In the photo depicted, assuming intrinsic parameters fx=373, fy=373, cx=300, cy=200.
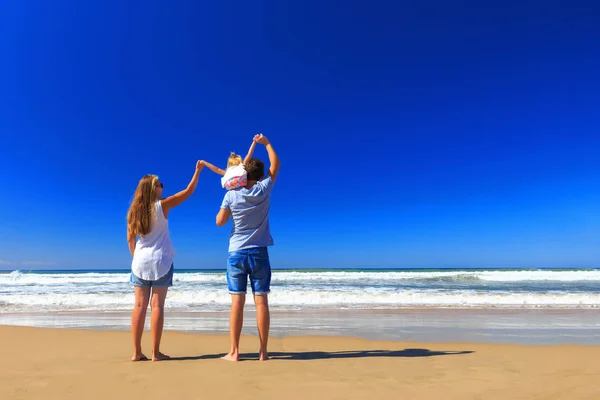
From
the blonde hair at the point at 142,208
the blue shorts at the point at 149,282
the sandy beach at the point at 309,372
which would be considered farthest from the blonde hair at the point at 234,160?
the sandy beach at the point at 309,372

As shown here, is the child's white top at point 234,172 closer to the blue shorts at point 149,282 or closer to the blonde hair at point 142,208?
the blonde hair at point 142,208

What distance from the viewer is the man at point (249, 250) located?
3.10 meters

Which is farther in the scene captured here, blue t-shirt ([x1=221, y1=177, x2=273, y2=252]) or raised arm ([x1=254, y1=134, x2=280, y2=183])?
raised arm ([x1=254, y1=134, x2=280, y2=183])

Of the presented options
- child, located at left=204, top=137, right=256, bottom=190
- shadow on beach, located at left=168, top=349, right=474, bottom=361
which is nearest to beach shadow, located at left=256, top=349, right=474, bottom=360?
shadow on beach, located at left=168, top=349, right=474, bottom=361

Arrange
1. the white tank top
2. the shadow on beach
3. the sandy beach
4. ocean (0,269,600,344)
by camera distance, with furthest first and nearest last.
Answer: ocean (0,269,600,344) → the shadow on beach → the white tank top → the sandy beach

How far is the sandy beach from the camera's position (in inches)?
90.3

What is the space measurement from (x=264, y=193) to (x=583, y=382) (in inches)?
105

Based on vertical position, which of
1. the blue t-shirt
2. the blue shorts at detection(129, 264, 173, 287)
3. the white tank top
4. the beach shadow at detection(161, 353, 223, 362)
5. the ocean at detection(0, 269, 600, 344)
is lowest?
the ocean at detection(0, 269, 600, 344)

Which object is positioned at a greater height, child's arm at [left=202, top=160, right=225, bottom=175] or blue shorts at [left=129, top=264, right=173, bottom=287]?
child's arm at [left=202, top=160, right=225, bottom=175]

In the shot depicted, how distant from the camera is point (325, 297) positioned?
10.1 m

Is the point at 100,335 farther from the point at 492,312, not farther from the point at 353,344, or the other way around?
the point at 492,312

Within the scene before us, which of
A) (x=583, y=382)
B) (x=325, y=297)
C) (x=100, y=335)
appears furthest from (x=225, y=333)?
(x=325, y=297)

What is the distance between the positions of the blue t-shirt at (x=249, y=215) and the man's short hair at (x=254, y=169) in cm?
9

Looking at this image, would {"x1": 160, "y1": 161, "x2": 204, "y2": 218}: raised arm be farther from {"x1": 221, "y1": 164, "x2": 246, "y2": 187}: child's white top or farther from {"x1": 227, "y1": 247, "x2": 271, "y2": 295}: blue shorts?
{"x1": 227, "y1": 247, "x2": 271, "y2": 295}: blue shorts
